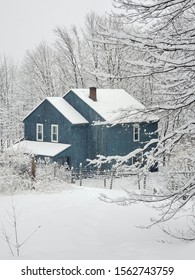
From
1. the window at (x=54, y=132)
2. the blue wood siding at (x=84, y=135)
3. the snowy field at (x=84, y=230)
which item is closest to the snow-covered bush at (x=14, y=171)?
the snowy field at (x=84, y=230)

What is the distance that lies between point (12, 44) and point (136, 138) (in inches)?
3143

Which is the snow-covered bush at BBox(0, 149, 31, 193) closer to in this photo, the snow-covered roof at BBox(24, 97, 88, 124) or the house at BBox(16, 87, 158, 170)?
the house at BBox(16, 87, 158, 170)

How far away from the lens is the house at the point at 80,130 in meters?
31.1

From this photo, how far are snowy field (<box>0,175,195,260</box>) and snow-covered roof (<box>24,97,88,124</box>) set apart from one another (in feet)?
49.2

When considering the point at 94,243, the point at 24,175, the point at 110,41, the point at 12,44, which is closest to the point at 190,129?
the point at 110,41

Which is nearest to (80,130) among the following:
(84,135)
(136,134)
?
(84,135)

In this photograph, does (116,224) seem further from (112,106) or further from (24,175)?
(112,106)

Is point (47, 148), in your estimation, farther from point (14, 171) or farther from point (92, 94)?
point (14, 171)

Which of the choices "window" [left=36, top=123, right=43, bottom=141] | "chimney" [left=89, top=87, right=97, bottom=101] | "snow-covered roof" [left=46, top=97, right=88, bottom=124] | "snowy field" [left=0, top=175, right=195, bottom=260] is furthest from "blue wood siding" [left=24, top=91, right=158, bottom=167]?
"snowy field" [left=0, top=175, right=195, bottom=260]

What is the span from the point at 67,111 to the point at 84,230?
21.5 meters

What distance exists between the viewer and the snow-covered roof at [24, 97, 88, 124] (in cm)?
3125

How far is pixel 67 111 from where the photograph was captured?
104 ft

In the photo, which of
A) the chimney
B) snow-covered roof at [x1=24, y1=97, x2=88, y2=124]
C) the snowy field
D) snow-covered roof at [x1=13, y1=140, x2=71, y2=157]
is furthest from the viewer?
the chimney

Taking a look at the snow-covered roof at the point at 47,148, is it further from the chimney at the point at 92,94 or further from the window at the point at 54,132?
the chimney at the point at 92,94
